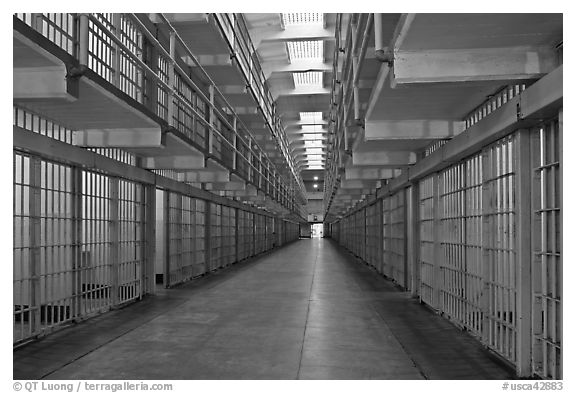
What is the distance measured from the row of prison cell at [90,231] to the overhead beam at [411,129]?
3.90m

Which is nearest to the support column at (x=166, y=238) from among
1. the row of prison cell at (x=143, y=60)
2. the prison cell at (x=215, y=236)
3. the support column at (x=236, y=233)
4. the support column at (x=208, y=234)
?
the row of prison cell at (x=143, y=60)

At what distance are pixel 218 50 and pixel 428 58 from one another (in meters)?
7.67

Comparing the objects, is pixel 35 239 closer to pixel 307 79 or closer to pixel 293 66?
pixel 293 66

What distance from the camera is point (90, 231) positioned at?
24.9ft

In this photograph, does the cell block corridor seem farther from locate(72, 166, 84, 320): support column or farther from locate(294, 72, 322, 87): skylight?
locate(294, 72, 322, 87): skylight

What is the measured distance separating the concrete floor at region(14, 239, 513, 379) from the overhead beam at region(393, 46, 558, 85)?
2.65 m

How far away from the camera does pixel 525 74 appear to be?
177 inches

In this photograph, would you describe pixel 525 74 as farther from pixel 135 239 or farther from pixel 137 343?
pixel 135 239

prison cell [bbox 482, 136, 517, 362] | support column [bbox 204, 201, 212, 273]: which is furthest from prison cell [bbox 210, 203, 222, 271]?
prison cell [bbox 482, 136, 517, 362]

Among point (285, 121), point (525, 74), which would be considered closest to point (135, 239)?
point (525, 74)

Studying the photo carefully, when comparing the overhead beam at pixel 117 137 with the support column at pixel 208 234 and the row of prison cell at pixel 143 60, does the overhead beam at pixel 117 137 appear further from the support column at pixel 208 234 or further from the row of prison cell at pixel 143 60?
the support column at pixel 208 234

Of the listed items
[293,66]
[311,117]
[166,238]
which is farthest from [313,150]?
[166,238]

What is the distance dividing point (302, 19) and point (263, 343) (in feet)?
37.3

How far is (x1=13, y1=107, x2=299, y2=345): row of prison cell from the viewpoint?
6035 mm
